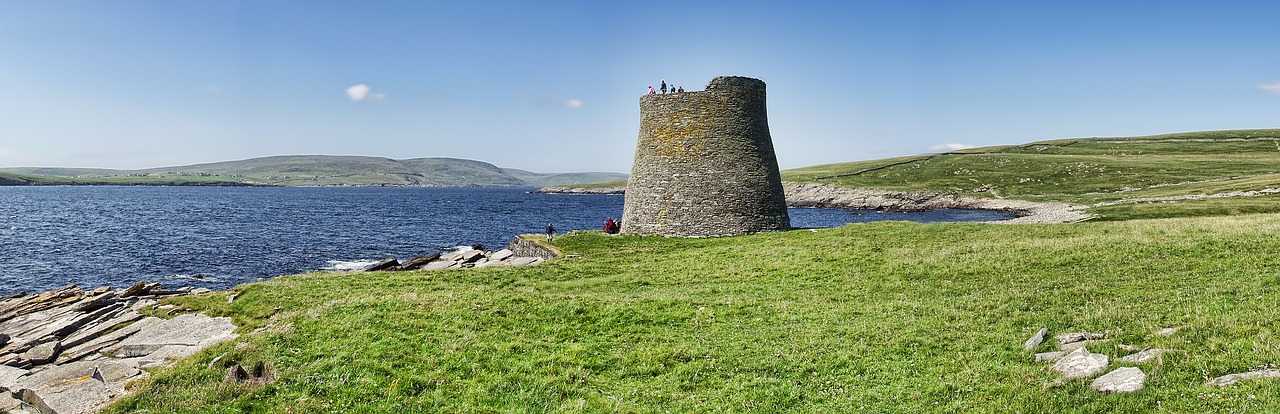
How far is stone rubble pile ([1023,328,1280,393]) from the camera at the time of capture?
9117 millimetres

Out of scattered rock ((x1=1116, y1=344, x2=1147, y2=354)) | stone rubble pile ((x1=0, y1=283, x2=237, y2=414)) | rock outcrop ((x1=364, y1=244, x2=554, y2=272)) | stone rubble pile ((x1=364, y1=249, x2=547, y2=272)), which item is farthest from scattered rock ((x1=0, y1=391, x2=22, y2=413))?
stone rubble pile ((x1=364, y1=249, x2=547, y2=272))

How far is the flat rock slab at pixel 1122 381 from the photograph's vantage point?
9.35 meters

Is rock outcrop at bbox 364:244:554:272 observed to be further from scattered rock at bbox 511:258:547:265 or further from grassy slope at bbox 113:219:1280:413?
grassy slope at bbox 113:219:1280:413

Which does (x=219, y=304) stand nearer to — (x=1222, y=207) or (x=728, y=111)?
(x=728, y=111)

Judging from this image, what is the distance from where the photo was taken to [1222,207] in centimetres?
5569

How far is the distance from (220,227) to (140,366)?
7902cm

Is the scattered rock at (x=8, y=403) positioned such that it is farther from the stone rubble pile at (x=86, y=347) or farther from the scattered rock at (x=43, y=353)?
the scattered rock at (x=43, y=353)

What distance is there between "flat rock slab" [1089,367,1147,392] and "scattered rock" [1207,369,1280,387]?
80cm

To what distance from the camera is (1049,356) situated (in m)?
11.5

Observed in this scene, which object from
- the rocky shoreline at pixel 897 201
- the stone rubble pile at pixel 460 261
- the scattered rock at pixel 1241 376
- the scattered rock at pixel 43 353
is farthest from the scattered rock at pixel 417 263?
the rocky shoreline at pixel 897 201

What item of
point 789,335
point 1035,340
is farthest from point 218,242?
point 1035,340

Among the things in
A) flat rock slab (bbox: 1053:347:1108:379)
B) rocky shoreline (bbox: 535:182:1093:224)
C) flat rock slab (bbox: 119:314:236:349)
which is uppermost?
flat rock slab (bbox: 1053:347:1108:379)

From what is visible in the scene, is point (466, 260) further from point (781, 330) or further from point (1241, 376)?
point (1241, 376)

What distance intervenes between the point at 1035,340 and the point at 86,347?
22.5 m
